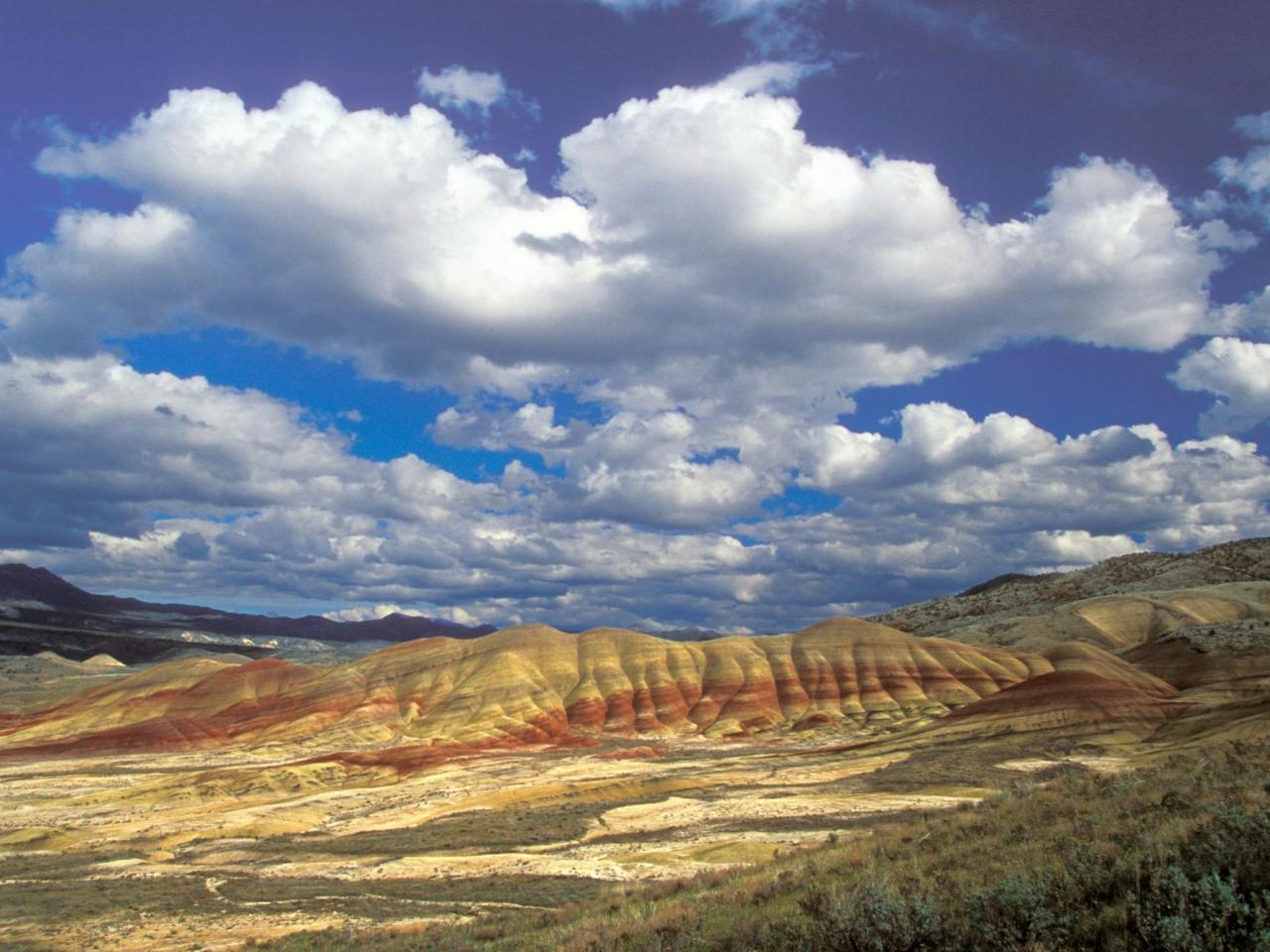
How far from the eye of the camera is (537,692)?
112 metres

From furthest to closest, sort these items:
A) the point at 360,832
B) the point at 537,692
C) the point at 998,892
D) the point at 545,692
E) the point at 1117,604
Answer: the point at 1117,604, the point at 545,692, the point at 537,692, the point at 360,832, the point at 998,892

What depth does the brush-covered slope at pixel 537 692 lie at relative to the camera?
10150 centimetres

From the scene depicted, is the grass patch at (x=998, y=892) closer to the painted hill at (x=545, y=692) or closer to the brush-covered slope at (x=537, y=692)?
the painted hill at (x=545, y=692)

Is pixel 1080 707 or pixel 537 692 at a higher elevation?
pixel 1080 707

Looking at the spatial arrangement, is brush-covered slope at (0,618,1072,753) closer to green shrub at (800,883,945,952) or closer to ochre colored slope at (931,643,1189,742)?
ochre colored slope at (931,643,1189,742)

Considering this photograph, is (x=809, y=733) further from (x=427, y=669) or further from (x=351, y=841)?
(x=351, y=841)

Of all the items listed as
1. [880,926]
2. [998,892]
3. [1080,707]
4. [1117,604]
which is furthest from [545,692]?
[880,926]

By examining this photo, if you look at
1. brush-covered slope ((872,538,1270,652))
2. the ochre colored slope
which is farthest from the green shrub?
brush-covered slope ((872,538,1270,652))

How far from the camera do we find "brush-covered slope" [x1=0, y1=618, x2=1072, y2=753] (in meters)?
102

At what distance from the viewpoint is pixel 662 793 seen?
51688 mm

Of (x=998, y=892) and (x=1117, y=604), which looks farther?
(x=1117, y=604)

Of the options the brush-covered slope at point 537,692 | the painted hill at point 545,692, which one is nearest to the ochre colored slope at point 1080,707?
the painted hill at point 545,692

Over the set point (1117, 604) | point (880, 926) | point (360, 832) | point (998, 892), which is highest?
point (1117, 604)

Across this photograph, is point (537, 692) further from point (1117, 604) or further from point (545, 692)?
point (1117, 604)
